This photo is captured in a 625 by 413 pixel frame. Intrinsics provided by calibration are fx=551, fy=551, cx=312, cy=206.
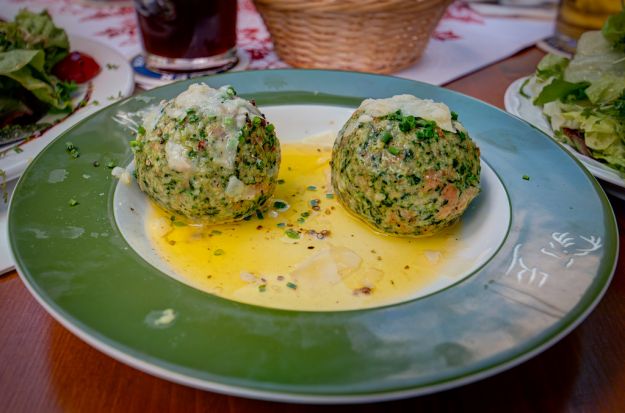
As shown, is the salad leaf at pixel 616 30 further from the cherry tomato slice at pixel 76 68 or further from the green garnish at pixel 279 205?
the cherry tomato slice at pixel 76 68

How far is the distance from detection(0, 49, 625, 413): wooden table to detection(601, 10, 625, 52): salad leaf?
4.45 ft

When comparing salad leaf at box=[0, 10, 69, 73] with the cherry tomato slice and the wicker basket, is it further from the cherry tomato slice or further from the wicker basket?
the wicker basket

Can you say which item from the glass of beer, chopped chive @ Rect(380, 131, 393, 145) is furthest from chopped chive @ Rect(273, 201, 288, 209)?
the glass of beer

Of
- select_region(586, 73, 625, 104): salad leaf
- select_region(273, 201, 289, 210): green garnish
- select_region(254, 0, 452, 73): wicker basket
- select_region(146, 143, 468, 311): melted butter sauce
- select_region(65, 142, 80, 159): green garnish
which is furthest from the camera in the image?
select_region(254, 0, 452, 73): wicker basket

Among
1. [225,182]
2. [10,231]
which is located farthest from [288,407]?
[10,231]

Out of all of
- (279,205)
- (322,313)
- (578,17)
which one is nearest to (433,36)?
(578,17)

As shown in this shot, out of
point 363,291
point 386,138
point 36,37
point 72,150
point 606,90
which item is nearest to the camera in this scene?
point 363,291

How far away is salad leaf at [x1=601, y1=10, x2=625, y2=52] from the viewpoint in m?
2.17

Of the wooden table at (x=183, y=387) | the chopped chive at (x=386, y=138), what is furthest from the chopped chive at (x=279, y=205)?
the wooden table at (x=183, y=387)

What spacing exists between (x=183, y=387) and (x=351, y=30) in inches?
68.9

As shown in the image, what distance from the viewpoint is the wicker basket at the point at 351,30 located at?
231 centimetres

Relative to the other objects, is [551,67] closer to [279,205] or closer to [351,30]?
[351,30]

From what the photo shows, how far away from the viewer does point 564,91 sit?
2070mm

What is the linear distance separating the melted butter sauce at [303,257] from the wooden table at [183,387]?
0.85ft
